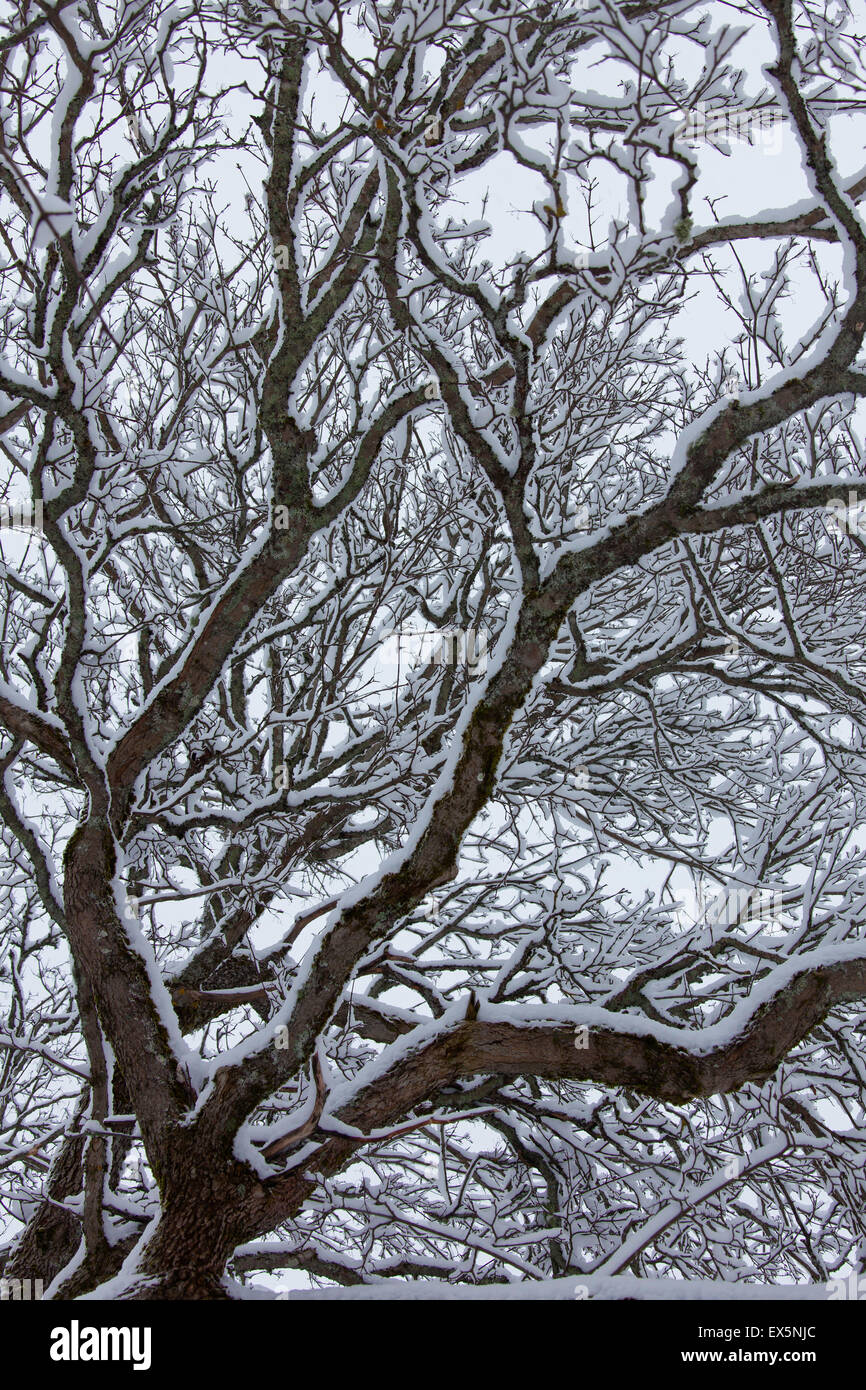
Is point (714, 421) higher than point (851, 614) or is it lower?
lower

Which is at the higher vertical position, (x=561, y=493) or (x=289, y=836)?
(x=561, y=493)

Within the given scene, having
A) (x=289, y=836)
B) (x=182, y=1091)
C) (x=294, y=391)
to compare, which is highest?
(x=294, y=391)

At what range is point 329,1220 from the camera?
5895 mm

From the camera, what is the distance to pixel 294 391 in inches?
180

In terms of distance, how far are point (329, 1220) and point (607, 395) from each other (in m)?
5.05

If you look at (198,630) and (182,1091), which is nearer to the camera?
(182,1091)

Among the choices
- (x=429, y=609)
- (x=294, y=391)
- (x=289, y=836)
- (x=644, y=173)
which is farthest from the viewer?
(x=429, y=609)

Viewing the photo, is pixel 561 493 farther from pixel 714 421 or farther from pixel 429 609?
pixel 714 421

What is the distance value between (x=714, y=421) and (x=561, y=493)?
2142mm
